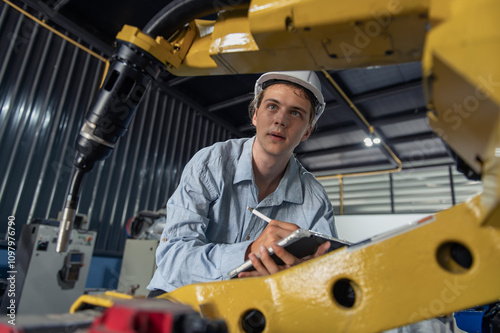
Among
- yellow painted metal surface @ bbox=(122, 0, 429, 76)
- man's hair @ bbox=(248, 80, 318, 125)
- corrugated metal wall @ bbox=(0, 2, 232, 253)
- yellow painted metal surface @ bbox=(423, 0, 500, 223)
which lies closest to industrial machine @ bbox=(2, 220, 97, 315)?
corrugated metal wall @ bbox=(0, 2, 232, 253)

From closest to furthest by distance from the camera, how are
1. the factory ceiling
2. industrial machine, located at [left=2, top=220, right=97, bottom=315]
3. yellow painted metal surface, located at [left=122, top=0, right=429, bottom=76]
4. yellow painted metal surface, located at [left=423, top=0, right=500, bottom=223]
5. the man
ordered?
yellow painted metal surface, located at [left=423, top=0, right=500, bottom=223] → yellow painted metal surface, located at [left=122, top=0, right=429, bottom=76] → the man → industrial machine, located at [left=2, top=220, right=97, bottom=315] → the factory ceiling

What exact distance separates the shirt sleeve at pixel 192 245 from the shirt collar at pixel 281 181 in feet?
0.54

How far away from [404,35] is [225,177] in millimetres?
945

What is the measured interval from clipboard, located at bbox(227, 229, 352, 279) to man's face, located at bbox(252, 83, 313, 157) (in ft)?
1.95

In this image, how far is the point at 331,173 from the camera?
24.4 ft

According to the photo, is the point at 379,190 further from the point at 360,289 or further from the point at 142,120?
the point at 360,289

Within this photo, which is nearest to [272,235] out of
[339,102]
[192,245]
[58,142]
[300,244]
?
[300,244]

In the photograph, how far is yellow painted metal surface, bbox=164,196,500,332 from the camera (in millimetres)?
476

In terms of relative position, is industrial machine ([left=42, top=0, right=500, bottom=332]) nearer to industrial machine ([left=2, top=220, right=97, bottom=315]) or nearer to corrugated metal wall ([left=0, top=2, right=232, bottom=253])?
industrial machine ([left=2, top=220, right=97, bottom=315])

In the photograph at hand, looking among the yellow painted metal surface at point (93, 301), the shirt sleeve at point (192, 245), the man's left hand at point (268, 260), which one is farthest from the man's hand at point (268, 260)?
the yellow painted metal surface at point (93, 301)

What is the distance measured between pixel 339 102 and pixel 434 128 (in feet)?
15.2

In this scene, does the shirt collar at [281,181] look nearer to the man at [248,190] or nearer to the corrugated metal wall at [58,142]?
the man at [248,190]

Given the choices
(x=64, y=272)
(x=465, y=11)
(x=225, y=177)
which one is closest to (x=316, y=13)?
(x=465, y=11)

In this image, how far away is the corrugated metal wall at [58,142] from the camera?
3.42 m
